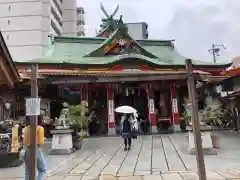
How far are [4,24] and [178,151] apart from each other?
45.7 meters

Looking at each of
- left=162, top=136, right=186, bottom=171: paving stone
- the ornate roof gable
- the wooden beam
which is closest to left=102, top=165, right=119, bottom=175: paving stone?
left=162, top=136, right=186, bottom=171: paving stone

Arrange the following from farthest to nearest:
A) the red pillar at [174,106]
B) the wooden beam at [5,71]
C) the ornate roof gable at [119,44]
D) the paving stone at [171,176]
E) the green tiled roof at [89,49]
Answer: the green tiled roof at [89,49], the ornate roof gable at [119,44], the red pillar at [174,106], the paving stone at [171,176], the wooden beam at [5,71]

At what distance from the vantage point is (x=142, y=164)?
9141 millimetres

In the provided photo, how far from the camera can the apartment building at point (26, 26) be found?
154 ft

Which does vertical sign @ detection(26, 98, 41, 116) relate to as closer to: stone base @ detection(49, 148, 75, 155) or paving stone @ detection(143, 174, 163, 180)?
paving stone @ detection(143, 174, 163, 180)

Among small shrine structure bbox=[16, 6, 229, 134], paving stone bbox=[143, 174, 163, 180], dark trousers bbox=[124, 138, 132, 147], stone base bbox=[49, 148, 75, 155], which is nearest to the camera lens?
paving stone bbox=[143, 174, 163, 180]

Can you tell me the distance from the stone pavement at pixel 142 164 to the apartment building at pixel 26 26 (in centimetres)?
3755

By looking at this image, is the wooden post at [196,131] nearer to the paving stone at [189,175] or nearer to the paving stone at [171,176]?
the paving stone at [189,175]

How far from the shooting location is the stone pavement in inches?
301

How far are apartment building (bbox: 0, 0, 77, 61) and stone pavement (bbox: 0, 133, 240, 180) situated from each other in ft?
123

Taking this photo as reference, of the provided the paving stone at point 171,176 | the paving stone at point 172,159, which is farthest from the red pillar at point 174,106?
the paving stone at point 171,176

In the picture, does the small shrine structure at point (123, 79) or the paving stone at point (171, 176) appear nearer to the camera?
the paving stone at point (171, 176)

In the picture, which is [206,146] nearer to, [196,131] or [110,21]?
[196,131]

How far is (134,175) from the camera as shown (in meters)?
7.68
